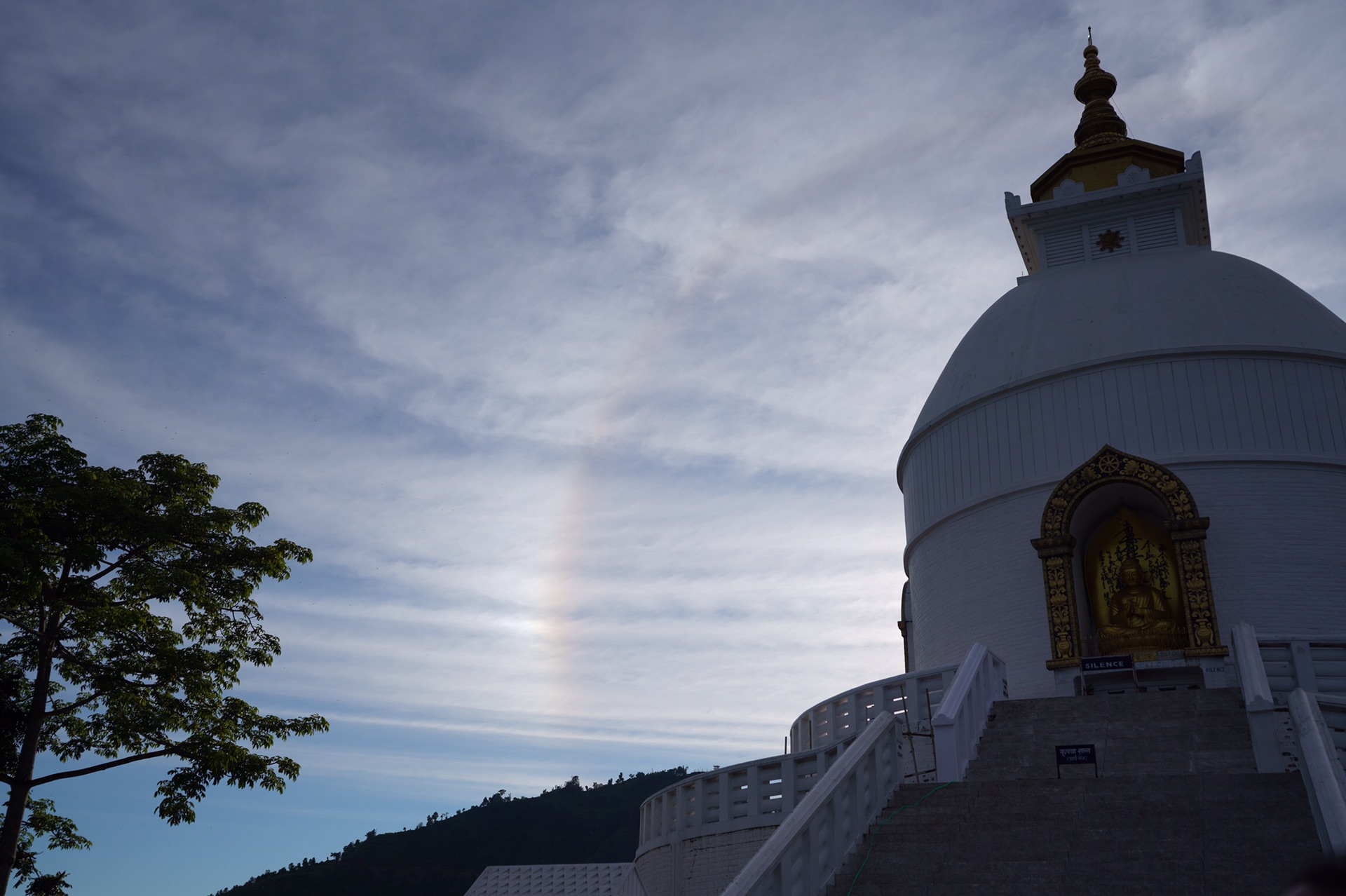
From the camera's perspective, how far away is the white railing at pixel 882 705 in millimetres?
15945

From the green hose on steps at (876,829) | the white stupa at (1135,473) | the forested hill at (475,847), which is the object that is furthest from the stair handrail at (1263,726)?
the forested hill at (475,847)

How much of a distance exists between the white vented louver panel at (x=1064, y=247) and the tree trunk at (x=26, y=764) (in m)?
20.2

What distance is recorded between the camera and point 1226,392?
788 inches

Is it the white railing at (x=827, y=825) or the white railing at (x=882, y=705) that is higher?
the white railing at (x=882, y=705)

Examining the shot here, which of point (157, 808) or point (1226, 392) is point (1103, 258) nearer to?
point (1226, 392)

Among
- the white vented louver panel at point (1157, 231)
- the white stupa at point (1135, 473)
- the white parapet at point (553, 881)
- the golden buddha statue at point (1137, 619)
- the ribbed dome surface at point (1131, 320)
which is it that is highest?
the white vented louver panel at point (1157, 231)

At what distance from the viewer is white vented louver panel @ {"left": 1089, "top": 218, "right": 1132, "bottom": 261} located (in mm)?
24688

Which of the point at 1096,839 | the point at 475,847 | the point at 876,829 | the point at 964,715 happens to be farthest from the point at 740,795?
the point at 475,847

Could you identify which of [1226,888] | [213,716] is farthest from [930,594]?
[1226,888]

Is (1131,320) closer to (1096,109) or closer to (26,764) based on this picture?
(1096,109)

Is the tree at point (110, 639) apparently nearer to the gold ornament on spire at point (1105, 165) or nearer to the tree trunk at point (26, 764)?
the tree trunk at point (26, 764)

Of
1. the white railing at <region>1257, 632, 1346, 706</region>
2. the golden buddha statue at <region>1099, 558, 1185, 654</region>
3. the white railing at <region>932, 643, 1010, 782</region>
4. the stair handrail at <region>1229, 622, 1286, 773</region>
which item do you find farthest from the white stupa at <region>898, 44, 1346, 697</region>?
the stair handrail at <region>1229, 622, 1286, 773</region>

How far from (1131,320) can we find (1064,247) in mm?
4266

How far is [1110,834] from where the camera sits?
911cm
